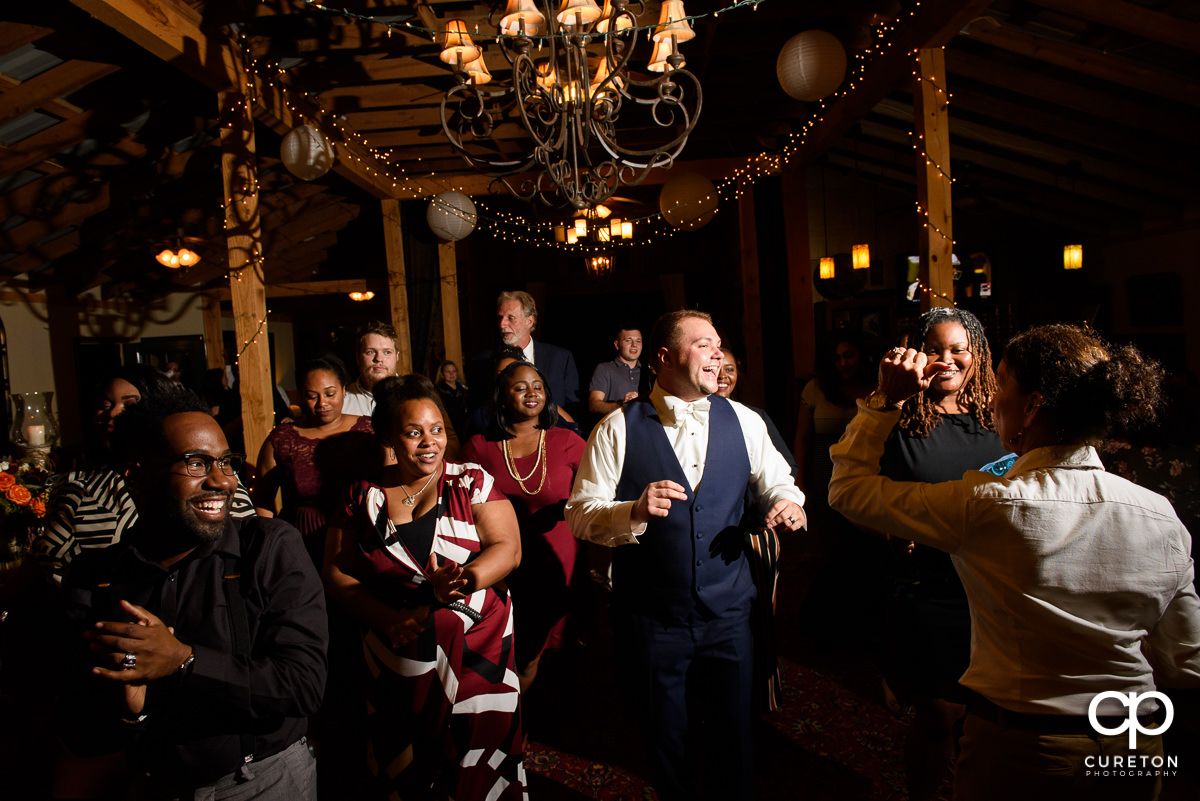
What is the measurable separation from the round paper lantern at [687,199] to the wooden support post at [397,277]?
3016 mm

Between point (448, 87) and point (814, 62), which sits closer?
point (814, 62)

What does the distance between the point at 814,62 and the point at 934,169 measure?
935mm

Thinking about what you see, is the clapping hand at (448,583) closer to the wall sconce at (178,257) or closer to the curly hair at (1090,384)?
the curly hair at (1090,384)

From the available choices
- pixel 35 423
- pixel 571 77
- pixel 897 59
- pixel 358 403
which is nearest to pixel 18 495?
pixel 35 423

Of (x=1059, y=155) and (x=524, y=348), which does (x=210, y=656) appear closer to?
(x=524, y=348)

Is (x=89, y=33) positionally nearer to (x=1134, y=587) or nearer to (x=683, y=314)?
(x=683, y=314)

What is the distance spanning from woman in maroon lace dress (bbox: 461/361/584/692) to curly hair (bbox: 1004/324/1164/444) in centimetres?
179

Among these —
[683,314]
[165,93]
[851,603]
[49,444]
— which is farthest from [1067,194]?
[49,444]

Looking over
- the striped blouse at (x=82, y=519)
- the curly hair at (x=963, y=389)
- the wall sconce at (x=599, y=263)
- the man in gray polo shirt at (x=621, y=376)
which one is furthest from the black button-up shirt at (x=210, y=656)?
the wall sconce at (x=599, y=263)

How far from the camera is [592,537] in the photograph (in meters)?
1.92

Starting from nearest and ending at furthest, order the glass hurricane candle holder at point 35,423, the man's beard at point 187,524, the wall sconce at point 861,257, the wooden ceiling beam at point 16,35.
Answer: the man's beard at point 187,524, the glass hurricane candle holder at point 35,423, the wooden ceiling beam at point 16,35, the wall sconce at point 861,257

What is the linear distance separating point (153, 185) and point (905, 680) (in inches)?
309

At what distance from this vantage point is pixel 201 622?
130cm

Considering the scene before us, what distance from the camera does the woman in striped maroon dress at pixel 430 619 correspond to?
194cm
